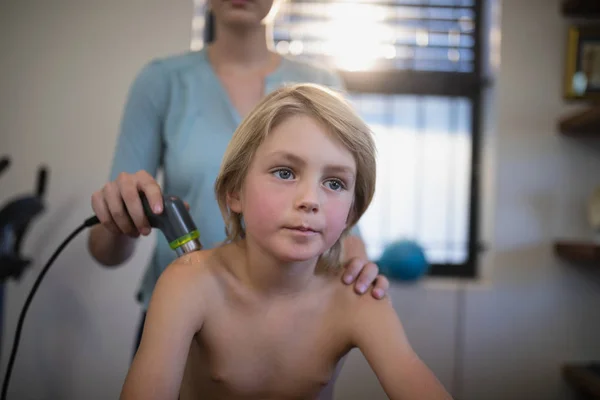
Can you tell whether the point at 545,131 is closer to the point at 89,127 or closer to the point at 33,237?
the point at 89,127

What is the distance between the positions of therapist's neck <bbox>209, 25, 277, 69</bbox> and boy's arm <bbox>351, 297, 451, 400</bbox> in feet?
1.69

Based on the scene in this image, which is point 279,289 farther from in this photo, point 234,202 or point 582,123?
point 582,123

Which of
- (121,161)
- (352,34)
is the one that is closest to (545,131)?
(352,34)

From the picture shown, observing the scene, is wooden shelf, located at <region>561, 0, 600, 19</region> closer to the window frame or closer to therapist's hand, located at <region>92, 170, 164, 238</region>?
the window frame

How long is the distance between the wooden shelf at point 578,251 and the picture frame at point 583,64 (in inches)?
25.3

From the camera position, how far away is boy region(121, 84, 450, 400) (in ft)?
2.11

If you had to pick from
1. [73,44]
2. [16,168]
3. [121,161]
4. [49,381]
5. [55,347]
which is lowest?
[49,381]

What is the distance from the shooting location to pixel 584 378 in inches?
80.0

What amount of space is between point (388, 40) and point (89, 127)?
53.8 inches

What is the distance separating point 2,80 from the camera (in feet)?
6.97

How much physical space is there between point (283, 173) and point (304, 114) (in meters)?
0.09

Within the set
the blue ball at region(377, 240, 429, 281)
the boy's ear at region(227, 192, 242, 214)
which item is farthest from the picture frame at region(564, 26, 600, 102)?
the boy's ear at region(227, 192, 242, 214)

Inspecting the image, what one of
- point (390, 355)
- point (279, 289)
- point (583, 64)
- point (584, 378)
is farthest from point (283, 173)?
point (583, 64)

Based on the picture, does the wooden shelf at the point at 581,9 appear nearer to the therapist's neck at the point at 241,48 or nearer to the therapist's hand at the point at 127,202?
the therapist's neck at the point at 241,48
